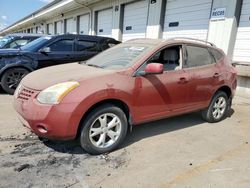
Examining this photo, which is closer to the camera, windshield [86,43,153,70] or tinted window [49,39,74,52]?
windshield [86,43,153,70]

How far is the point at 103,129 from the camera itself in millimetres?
3803

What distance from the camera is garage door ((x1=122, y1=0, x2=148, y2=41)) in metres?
12.3

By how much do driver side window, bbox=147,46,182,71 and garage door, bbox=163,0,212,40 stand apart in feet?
16.4

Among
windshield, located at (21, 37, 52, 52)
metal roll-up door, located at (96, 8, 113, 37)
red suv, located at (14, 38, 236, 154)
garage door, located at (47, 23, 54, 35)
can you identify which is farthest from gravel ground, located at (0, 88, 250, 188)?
garage door, located at (47, 23, 54, 35)

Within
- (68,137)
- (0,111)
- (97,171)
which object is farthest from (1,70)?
(97,171)

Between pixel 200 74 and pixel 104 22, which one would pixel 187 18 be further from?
pixel 104 22

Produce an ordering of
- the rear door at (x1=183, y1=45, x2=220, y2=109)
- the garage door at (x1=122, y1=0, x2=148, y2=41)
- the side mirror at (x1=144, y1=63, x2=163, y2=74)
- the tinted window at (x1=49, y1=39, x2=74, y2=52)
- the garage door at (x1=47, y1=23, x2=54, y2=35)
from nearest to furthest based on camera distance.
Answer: the side mirror at (x1=144, y1=63, x2=163, y2=74)
the rear door at (x1=183, y1=45, x2=220, y2=109)
the tinted window at (x1=49, y1=39, x2=74, y2=52)
the garage door at (x1=122, y1=0, x2=148, y2=41)
the garage door at (x1=47, y1=23, x2=54, y2=35)

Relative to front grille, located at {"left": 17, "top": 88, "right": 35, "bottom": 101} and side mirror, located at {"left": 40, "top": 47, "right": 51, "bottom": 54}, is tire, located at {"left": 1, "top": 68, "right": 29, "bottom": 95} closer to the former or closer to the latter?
side mirror, located at {"left": 40, "top": 47, "right": 51, "bottom": 54}

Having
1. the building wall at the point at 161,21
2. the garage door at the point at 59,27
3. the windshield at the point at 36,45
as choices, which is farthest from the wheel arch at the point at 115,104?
the garage door at the point at 59,27

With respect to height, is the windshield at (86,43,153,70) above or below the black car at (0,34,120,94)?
above

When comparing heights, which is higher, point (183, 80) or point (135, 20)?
point (135, 20)

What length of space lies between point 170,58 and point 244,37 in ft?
14.4

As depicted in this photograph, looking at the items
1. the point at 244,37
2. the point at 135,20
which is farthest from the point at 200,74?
the point at 135,20

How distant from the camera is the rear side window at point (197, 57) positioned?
16.0 ft
